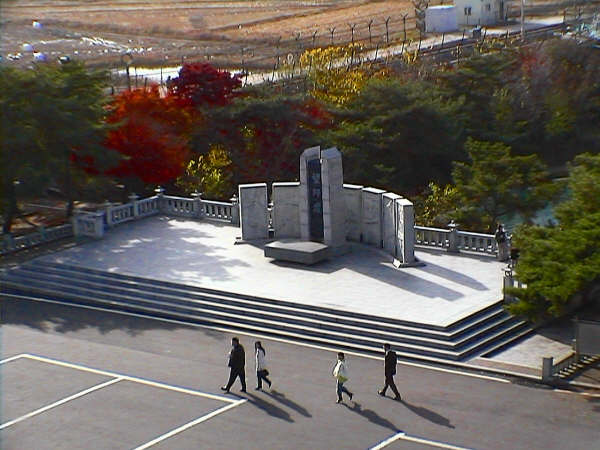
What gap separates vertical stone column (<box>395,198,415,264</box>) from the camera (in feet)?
119

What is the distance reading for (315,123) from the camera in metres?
53.5

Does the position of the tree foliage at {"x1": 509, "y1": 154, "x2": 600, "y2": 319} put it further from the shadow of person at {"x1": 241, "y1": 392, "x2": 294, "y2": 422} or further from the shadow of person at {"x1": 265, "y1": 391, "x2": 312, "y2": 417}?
the shadow of person at {"x1": 241, "y1": 392, "x2": 294, "y2": 422}

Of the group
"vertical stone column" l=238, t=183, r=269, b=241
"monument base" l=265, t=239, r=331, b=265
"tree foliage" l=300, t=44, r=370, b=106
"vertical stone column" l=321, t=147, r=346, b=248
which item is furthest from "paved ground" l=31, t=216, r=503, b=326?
"tree foliage" l=300, t=44, r=370, b=106

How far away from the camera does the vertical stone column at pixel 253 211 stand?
4028cm

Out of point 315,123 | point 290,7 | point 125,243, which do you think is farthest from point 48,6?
point 125,243

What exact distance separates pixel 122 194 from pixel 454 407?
25020 millimetres

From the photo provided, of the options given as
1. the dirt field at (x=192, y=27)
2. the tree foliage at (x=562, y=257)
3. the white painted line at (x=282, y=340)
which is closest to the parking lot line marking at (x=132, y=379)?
the white painted line at (x=282, y=340)

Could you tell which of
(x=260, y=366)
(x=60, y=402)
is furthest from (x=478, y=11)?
(x=60, y=402)

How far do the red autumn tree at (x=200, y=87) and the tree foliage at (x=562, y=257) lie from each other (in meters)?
25.1

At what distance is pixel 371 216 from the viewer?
38.8m

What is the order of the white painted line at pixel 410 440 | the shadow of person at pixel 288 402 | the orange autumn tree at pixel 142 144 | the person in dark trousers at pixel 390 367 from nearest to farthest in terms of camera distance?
1. the white painted line at pixel 410 440
2. the shadow of person at pixel 288 402
3. the person in dark trousers at pixel 390 367
4. the orange autumn tree at pixel 142 144

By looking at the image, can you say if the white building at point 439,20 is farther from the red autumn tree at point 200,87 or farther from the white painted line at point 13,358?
the white painted line at point 13,358

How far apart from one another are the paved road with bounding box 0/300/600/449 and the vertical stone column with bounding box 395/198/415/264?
6.68 metres

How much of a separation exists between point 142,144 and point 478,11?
58422 millimetres
